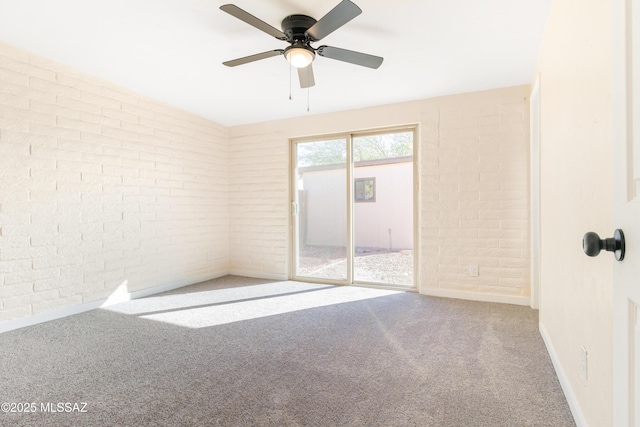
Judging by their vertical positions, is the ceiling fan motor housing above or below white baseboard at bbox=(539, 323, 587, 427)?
above

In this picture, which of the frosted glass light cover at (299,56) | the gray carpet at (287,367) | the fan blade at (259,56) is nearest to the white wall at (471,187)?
the gray carpet at (287,367)

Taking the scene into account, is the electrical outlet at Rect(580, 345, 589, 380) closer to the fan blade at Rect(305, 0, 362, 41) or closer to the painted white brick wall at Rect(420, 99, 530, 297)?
the fan blade at Rect(305, 0, 362, 41)

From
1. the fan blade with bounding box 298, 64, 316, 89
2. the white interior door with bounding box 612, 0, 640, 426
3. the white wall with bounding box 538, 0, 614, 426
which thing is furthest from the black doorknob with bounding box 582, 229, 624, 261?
the fan blade with bounding box 298, 64, 316, 89

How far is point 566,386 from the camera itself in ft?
5.61

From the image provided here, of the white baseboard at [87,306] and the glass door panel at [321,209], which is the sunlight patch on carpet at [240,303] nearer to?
the white baseboard at [87,306]

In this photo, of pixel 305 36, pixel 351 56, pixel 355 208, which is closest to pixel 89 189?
pixel 305 36

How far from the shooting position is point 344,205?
4.46m

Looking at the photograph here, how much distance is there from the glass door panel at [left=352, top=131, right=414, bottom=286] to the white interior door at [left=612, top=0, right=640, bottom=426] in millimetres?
3310

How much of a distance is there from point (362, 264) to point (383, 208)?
849 mm

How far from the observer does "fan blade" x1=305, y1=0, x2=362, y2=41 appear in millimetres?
1773

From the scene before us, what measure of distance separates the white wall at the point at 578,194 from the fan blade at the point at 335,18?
1.11 m

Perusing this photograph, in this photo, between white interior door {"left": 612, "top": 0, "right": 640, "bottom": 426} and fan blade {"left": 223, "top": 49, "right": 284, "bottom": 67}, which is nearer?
white interior door {"left": 612, "top": 0, "right": 640, "bottom": 426}

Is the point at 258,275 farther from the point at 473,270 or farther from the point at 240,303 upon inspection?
the point at 473,270

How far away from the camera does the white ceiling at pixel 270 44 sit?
7.11ft
